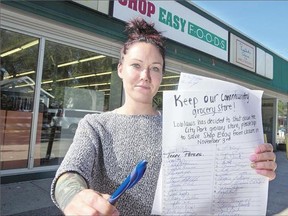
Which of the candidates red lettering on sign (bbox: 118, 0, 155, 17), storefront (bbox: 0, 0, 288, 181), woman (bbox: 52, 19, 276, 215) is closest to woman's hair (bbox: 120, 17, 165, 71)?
woman (bbox: 52, 19, 276, 215)

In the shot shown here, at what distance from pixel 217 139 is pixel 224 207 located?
0.24 metres

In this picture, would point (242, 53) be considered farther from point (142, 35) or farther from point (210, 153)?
point (210, 153)

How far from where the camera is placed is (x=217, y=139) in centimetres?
119

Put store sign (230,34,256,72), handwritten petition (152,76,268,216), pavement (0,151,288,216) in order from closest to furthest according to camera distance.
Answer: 1. handwritten petition (152,76,268,216)
2. pavement (0,151,288,216)
3. store sign (230,34,256,72)

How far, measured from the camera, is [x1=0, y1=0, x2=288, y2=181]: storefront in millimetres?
5320

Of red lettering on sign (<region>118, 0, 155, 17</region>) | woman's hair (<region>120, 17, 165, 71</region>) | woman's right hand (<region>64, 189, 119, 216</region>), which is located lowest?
woman's right hand (<region>64, 189, 119, 216</region>)

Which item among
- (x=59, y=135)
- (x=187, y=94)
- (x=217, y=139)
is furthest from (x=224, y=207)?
(x=59, y=135)

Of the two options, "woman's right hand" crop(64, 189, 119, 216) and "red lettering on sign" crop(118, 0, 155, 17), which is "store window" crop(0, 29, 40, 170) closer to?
"red lettering on sign" crop(118, 0, 155, 17)

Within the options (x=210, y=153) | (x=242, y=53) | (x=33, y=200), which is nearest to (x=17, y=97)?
(x=33, y=200)

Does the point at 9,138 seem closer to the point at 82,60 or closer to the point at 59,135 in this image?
the point at 59,135

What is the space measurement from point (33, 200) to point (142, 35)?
12.5 feet

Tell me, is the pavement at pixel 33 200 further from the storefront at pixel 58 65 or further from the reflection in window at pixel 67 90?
the reflection in window at pixel 67 90

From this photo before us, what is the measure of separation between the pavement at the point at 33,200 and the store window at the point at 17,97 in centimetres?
46

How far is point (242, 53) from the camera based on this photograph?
10.8m
